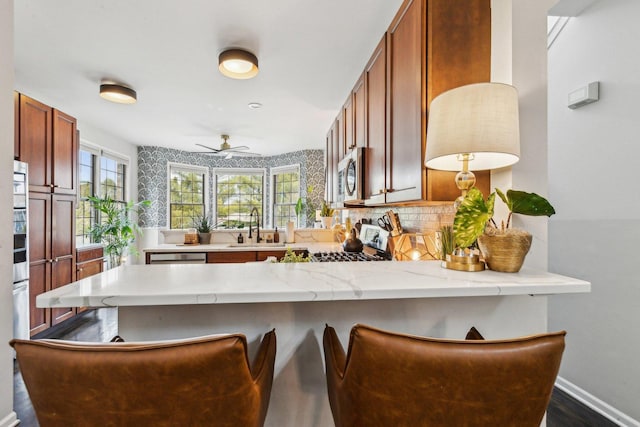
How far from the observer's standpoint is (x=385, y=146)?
1.78 m

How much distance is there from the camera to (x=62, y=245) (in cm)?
301

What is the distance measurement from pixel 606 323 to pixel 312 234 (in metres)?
2.98

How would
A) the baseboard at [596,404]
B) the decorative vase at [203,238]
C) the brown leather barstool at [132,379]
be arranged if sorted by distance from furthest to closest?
1. the decorative vase at [203,238]
2. the baseboard at [596,404]
3. the brown leather barstool at [132,379]

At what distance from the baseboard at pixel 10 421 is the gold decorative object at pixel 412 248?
7.93ft

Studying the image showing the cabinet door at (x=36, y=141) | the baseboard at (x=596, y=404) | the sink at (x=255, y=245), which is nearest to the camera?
the baseboard at (x=596, y=404)

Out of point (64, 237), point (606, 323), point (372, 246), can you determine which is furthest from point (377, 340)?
point (64, 237)

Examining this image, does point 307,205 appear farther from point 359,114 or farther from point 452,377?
point 452,377

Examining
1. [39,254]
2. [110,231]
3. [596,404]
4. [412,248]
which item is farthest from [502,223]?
[110,231]

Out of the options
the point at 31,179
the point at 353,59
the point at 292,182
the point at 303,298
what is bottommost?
the point at 303,298

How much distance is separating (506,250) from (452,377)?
0.63 metres

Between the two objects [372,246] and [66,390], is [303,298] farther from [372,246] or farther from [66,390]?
[372,246]

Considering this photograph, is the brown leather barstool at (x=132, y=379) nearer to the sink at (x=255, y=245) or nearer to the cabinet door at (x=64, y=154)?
the sink at (x=255, y=245)

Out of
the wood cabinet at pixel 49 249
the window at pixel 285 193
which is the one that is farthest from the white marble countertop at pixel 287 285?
the window at pixel 285 193

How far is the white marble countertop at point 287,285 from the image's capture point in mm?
771
